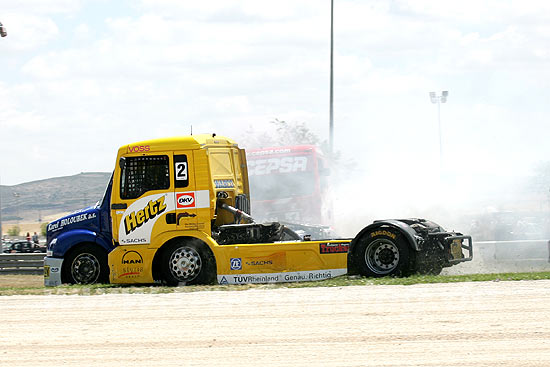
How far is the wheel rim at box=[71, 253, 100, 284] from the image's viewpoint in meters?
14.5

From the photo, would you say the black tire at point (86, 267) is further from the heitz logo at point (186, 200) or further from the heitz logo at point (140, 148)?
the heitz logo at point (140, 148)

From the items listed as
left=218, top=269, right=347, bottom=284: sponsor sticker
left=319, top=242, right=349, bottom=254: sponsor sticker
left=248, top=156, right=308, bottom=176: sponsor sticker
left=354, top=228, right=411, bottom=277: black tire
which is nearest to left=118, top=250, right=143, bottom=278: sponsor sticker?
left=218, top=269, right=347, bottom=284: sponsor sticker

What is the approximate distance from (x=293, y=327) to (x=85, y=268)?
636 cm

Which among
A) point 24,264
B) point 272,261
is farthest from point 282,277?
point 24,264

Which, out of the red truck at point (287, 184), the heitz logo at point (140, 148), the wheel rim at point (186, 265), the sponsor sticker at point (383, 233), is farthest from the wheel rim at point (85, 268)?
the red truck at point (287, 184)

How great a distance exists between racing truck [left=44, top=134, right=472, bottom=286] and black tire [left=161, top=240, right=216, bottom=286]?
0.02 m

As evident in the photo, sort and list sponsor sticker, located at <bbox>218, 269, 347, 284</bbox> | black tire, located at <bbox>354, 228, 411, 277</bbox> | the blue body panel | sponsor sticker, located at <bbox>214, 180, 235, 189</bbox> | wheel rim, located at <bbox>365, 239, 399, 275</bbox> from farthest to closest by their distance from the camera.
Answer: the blue body panel
sponsor sticker, located at <bbox>214, 180, 235, 189</bbox>
sponsor sticker, located at <bbox>218, 269, 347, 284</bbox>
wheel rim, located at <bbox>365, 239, 399, 275</bbox>
black tire, located at <bbox>354, 228, 411, 277</bbox>

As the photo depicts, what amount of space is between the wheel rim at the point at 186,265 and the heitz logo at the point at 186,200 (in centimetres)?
73

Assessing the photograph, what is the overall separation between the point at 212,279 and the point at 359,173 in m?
24.1

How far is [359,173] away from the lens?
1465 inches

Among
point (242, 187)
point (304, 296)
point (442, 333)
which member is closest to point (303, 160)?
point (242, 187)

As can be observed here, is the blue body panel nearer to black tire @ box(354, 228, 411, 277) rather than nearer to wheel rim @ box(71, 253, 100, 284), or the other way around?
wheel rim @ box(71, 253, 100, 284)

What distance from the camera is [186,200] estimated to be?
13.7 meters

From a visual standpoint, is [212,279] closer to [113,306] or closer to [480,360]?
[113,306]
